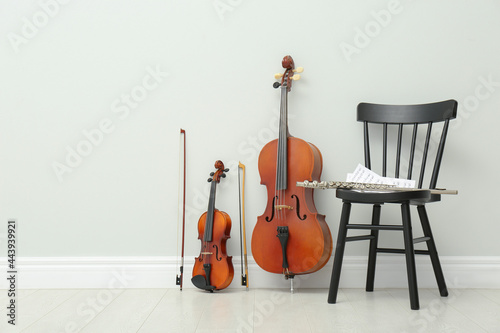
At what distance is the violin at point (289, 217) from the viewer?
208 cm

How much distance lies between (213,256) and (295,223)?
417 millimetres

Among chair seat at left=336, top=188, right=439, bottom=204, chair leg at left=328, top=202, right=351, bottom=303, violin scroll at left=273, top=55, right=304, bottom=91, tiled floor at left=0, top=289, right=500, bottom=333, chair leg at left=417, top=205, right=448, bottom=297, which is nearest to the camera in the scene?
tiled floor at left=0, top=289, right=500, bottom=333

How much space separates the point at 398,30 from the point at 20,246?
7.29 ft

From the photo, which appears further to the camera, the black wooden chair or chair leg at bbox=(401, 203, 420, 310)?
the black wooden chair

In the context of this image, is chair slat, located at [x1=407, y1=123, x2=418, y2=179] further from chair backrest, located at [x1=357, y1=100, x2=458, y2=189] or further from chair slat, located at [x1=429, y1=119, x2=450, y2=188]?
chair slat, located at [x1=429, y1=119, x2=450, y2=188]

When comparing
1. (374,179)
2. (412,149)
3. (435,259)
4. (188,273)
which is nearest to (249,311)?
(188,273)

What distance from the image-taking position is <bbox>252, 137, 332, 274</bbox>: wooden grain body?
6.80 feet

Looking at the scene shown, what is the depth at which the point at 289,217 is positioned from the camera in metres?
2.12

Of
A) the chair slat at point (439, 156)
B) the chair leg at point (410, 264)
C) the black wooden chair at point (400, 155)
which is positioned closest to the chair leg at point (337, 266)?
the black wooden chair at point (400, 155)

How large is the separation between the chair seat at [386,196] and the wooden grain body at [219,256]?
1.90 feet

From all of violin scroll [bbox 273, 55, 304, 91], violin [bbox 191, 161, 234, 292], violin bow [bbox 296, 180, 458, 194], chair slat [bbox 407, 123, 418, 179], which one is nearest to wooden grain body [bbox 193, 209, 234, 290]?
violin [bbox 191, 161, 234, 292]

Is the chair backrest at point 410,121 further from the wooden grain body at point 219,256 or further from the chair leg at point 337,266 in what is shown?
the wooden grain body at point 219,256

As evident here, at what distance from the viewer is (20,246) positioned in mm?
2398

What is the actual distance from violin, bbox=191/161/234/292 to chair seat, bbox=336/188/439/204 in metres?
0.59
